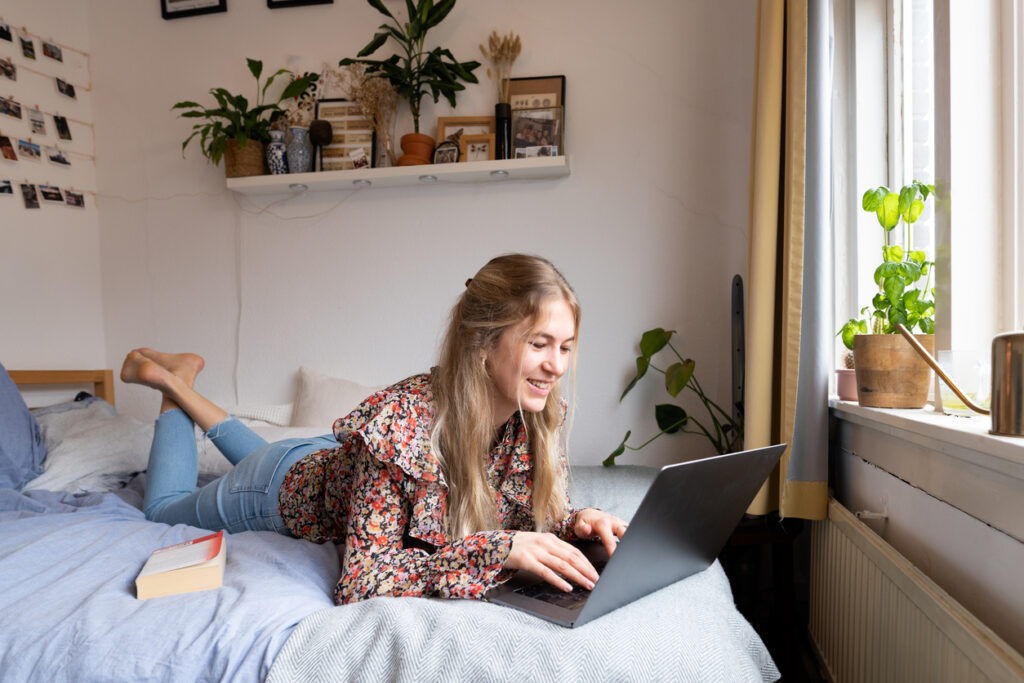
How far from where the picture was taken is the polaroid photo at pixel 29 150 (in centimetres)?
265

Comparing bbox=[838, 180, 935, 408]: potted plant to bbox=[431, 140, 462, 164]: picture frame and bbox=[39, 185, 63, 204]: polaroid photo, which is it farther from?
bbox=[39, 185, 63, 204]: polaroid photo

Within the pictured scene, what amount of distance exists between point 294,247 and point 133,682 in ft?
6.72

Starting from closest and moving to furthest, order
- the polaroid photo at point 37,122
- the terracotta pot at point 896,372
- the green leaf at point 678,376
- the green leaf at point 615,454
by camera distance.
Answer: the terracotta pot at point 896,372, the green leaf at point 678,376, the green leaf at point 615,454, the polaroid photo at point 37,122

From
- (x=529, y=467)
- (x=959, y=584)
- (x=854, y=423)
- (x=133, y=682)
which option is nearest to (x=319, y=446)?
(x=529, y=467)

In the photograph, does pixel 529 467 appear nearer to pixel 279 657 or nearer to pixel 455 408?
pixel 455 408

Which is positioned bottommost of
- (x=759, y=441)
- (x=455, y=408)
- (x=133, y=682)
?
(x=133, y=682)

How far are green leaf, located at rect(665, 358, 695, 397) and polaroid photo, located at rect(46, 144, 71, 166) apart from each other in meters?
2.41

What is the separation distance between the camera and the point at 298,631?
0.94 m

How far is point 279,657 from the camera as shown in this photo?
2.92ft

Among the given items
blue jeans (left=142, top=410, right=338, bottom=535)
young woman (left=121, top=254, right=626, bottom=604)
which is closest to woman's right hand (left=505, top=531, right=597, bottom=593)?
young woman (left=121, top=254, right=626, bottom=604)

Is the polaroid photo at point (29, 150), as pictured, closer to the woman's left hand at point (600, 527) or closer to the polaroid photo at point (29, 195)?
the polaroid photo at point (29, 195)

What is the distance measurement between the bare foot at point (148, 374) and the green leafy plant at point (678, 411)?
128 cm

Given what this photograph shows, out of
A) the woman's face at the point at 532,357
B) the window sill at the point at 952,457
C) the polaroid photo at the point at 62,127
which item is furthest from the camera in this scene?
the polaroid photo at the point at 62,127

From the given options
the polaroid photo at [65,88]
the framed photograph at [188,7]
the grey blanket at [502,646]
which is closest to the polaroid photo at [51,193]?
the polaroid photo at [65,88]
